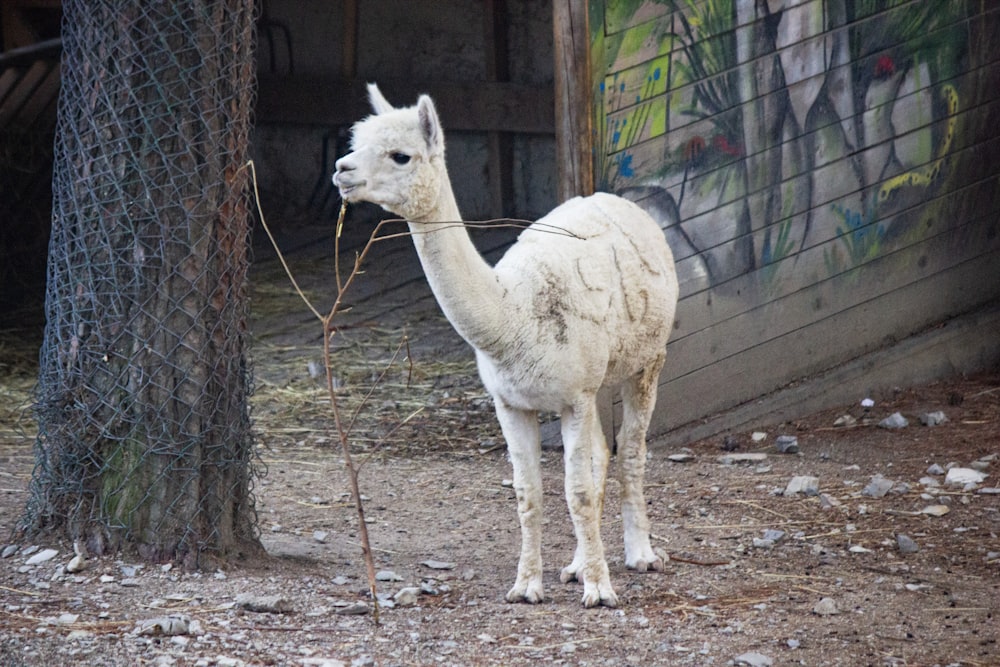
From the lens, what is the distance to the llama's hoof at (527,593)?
15.5 ft

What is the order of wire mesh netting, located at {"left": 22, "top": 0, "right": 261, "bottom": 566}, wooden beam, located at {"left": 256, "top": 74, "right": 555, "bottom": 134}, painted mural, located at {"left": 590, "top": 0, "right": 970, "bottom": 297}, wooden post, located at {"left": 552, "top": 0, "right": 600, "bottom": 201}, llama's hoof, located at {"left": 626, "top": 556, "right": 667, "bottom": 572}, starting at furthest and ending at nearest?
wooden beam, located at {"left": 256, "top": 74, "right": 555, "bottom": 134}, painted mural, located at {"left": 590, "top": 0, "right": 970, "bottom": 297}, wooden post, located at {"left": 552, "top": 0, "right": 600, "bottom": 201}, llama's hoof, located at {"left": 626, "top": 556, "right": 667, "bottom": 572}, wire mesh netting, located at {"left": 22, "top": 0, "right": 261, "bottom": 566}

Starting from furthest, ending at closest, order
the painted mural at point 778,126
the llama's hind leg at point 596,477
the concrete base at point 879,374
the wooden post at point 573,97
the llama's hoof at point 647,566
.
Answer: the concrete base at point 879,374
the painted mural at point 778,126
the wooden post at point 573,97
the llama's hoof at point 647,566
the llama's hind leg at point 596,477

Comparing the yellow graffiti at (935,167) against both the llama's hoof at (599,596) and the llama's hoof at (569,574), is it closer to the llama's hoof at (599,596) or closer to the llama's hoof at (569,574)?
the llama's hoof at (569,574)

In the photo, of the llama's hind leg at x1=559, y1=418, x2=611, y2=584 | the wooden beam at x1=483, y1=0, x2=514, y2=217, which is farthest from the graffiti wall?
the wooden beam at x1=483, y1=0, x2=514, y2=217

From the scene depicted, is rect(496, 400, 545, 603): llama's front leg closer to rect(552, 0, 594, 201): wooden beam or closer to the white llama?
the white llama

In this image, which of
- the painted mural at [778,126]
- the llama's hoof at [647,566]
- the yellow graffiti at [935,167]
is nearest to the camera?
the llama's hoof at [647,566]

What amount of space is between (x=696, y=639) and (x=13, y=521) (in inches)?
116

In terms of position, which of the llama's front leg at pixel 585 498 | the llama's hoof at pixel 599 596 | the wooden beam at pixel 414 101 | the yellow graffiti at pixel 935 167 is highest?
the wooden beam at pixel 414 101

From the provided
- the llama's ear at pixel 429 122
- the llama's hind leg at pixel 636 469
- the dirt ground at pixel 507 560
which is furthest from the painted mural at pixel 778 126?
the llama's ear at pixel 429 122

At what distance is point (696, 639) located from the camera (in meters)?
4.32

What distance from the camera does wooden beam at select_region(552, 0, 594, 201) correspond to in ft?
21.5

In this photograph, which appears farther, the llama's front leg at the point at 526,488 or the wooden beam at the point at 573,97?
the wooden beam at the point at 573,97

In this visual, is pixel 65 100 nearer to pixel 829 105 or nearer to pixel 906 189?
pixel 829 105

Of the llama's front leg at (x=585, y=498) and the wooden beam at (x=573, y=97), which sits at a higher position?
the wooden beam at (x=573, y=97)
